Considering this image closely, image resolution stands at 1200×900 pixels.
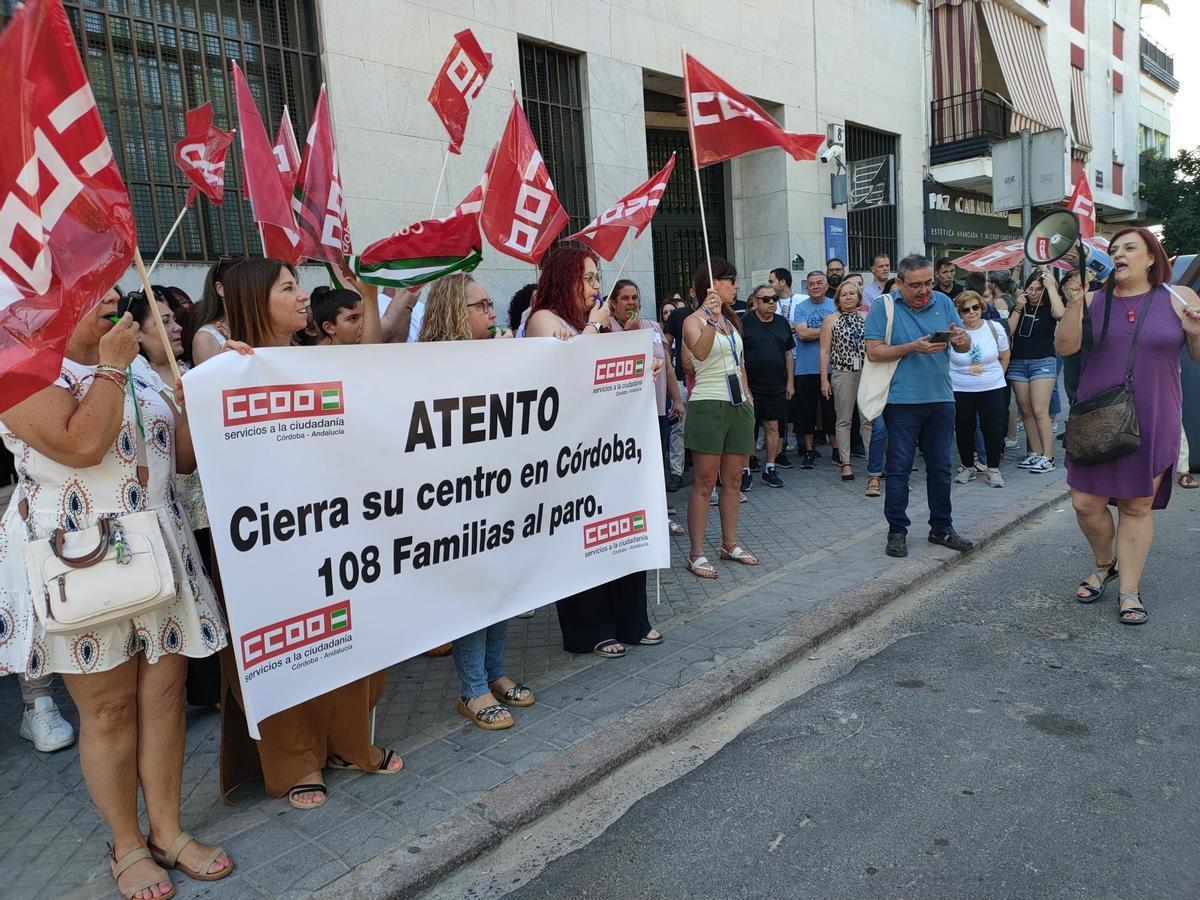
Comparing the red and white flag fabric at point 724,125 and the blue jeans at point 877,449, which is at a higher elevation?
the red and white flag fabric at point 724,125

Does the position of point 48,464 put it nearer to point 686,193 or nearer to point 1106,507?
point 1106,507

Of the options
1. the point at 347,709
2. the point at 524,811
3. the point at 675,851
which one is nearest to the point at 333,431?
the point at 347,709

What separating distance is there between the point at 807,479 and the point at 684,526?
7.26 feet

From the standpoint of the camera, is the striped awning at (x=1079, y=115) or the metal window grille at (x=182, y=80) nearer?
the metal window grille at (x=182, y=80)

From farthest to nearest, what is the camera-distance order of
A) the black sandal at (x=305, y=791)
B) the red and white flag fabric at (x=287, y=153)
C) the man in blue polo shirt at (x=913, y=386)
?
the man in blue polo shirt at (x=913, y=386) → the red and white flag fabric at (x=287, y=153) → the black sandal at (x=305, y=791)

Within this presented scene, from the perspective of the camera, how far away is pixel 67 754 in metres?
3.58

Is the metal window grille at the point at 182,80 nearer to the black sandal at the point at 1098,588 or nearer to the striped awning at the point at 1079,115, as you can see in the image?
the black sandal at the point at 1098,588

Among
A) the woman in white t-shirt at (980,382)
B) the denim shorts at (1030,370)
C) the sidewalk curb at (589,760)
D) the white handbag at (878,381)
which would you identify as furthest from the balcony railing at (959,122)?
the sidewalk curb at (589,760)

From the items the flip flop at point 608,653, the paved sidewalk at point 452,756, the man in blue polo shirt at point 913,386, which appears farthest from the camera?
the man in blue polo shirt at point 913,386

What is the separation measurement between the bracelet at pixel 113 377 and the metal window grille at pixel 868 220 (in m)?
13.7

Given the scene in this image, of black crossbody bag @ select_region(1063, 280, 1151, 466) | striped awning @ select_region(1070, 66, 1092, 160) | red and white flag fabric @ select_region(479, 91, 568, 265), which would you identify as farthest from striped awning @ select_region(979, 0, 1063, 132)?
Result: red and white flag fabric @ select_region(479, 91, 568, 265)

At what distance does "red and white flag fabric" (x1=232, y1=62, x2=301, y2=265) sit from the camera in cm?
390

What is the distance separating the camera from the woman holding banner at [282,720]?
9.97ft

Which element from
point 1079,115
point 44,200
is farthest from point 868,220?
point 44,200
